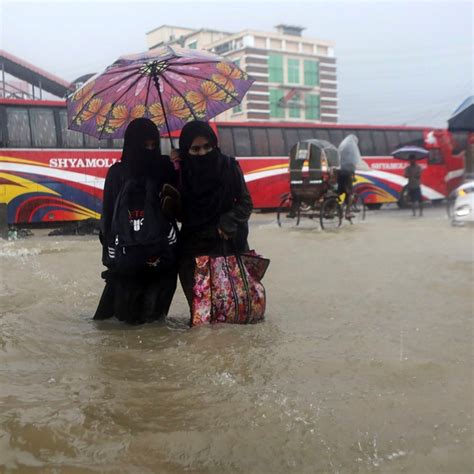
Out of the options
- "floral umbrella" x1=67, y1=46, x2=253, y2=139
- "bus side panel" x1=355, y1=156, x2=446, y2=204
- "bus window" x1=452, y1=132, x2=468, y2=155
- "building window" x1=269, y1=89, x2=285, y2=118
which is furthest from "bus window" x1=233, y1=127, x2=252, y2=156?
"building window" x1=269, y1=89, x2=285, y2=118

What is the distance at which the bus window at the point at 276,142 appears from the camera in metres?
15.9

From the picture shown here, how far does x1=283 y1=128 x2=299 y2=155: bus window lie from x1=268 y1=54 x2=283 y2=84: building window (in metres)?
44.7

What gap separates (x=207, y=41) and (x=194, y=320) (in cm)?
6117

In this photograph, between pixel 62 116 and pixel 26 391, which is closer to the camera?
pixel 26 391

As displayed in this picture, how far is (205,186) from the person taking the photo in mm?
3709

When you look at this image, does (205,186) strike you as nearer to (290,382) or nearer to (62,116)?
(290,382)

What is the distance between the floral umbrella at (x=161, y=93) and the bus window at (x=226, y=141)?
10.8 meters

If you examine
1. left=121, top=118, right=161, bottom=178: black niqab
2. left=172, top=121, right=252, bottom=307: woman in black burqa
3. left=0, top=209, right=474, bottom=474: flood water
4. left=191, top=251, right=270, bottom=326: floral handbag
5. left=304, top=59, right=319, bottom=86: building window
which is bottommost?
left=0, top=209, right=474, bottom=474: flood water

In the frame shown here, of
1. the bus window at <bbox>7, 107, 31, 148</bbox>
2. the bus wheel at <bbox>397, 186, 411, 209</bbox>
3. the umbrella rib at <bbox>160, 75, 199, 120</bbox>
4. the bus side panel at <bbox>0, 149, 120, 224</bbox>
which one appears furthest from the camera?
the bus wheel at <bbox>397, 186, 411, 209</bbox>

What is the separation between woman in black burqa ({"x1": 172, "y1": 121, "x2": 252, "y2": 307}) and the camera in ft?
12.1

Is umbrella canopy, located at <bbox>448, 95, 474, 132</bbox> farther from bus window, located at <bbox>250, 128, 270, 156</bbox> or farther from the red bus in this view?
bus window, located at <bbox>250, 128, 270, 156</bbox>

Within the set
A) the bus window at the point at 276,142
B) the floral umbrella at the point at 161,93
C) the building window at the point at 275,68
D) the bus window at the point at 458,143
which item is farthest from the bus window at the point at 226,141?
the building window at the point at 275,68

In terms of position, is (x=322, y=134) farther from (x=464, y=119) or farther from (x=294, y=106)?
(x=294, y=106)

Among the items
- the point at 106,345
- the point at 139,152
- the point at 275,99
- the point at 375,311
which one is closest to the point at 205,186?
the point at 139,152
